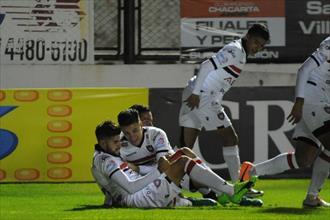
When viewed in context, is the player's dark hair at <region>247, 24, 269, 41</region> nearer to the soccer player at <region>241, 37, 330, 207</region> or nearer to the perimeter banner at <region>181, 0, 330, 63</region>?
the soccer player at <region>241, 37, 330, 207</region>

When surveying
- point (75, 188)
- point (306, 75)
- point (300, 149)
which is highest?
point (306, 75)

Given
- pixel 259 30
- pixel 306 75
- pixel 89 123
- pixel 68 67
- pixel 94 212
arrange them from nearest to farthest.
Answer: pixel 94 212, pixel 306 75, pixel 259 30, pixel 89 123, pixel 68 67

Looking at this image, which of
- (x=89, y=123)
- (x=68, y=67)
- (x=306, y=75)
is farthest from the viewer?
(x=68, y=67)

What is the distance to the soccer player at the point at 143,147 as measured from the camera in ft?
30.1

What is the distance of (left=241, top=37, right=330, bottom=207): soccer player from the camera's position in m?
9.35

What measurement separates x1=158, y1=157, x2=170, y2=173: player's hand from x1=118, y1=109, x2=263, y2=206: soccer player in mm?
186

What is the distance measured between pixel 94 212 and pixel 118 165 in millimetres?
595

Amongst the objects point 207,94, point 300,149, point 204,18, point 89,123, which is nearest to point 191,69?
point 204,18

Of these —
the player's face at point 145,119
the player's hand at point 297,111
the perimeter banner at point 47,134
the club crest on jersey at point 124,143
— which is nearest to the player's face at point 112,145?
the club crest on jersey at point 124,143

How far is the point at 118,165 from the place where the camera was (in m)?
9.02

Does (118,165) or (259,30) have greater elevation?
(259,30)

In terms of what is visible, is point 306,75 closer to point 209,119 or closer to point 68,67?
point 209,119

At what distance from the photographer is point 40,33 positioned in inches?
639

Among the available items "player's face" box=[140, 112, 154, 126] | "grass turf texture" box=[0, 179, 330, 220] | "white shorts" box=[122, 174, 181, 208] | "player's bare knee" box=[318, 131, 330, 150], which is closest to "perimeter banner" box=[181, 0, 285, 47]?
"grass turf texture" box=[0, 179, 330, 220]
